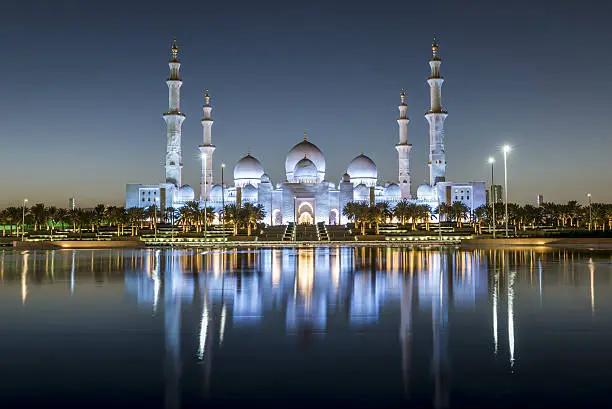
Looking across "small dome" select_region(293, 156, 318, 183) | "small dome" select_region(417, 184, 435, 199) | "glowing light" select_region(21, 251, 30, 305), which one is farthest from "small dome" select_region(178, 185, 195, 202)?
"glowing light" select_region(21, 251, 30, 305)

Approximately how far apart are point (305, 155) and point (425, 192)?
1777 centimetres

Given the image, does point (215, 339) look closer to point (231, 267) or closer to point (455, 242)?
point (231, 267)

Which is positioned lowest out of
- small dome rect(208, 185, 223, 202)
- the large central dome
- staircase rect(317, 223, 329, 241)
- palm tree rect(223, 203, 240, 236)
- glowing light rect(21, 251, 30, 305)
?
glowing light rect(21, 251, 30, 305)

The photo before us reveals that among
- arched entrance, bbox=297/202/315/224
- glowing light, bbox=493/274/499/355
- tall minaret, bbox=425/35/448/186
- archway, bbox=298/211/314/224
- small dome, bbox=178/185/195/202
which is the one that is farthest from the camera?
archway, bbox=298/211/314/224

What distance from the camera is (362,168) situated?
310 feet

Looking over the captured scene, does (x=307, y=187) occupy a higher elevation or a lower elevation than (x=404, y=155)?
lower

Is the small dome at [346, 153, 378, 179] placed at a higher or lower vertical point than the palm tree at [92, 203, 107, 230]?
higher

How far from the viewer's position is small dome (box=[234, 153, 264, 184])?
9506 cm

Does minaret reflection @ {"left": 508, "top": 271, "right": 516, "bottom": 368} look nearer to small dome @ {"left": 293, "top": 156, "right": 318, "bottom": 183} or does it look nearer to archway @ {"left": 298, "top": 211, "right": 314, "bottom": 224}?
small dome @ {"left": 293, "top": 156, "right": 318, "bottom": 183}

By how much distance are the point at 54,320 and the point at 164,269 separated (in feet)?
42.6

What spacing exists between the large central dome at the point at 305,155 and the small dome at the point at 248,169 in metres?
5.04

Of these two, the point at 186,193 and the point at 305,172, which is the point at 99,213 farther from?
the point at 305,172

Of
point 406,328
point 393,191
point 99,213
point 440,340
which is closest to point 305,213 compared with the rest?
point 393,191

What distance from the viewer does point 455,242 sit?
2137 inches
